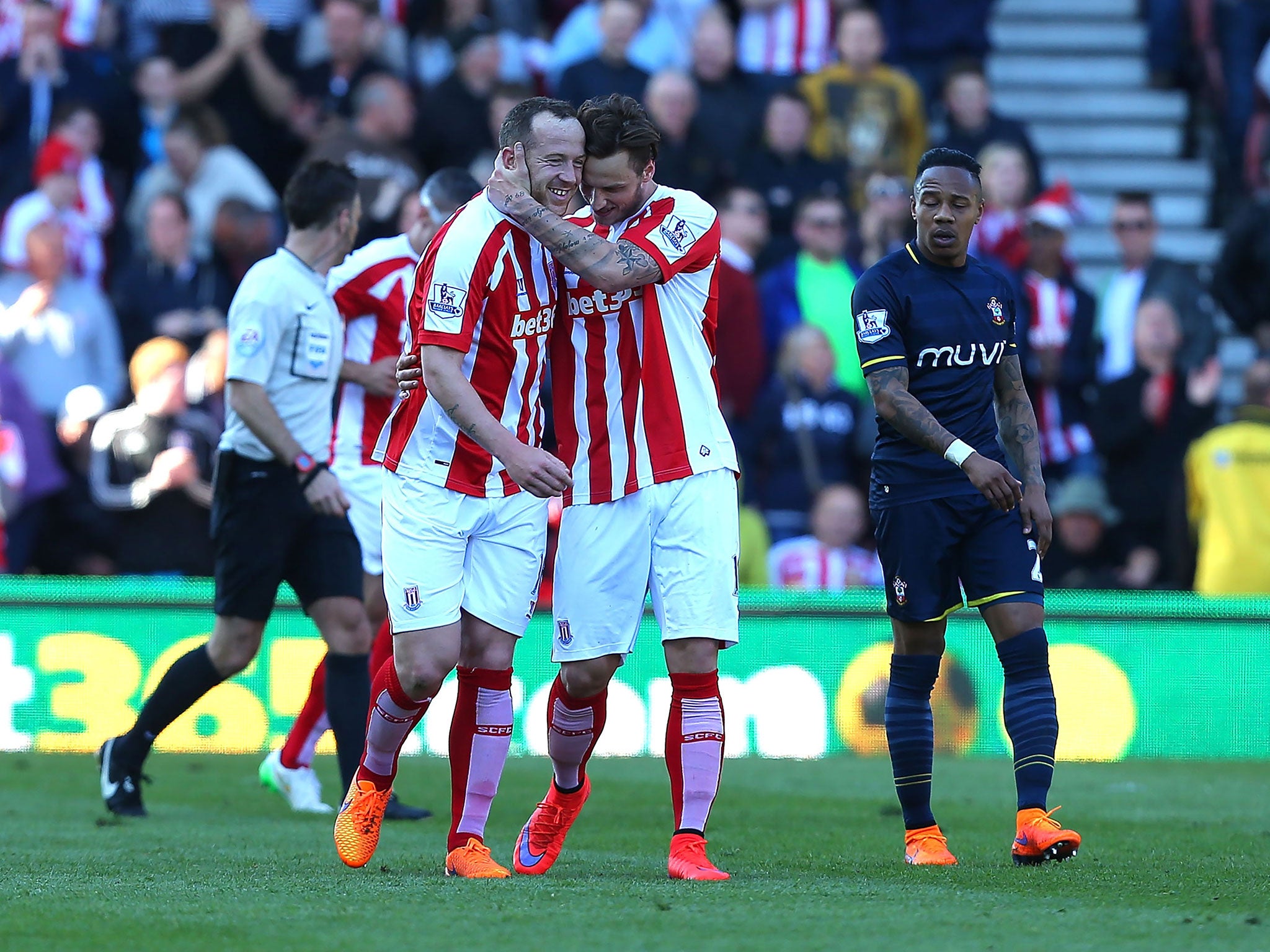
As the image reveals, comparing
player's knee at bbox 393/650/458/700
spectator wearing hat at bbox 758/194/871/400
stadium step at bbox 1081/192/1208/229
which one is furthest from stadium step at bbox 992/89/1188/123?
player's knee at bbox 393/650/458/700

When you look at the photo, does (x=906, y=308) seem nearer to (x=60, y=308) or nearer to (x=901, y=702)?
(x=901, y=702)

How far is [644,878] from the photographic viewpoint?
5.70 m

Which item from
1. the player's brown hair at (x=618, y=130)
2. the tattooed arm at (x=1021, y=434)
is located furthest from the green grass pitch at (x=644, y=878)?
the player's brown hair at (x=618, y=130)

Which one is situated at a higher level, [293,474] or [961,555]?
[293,474]

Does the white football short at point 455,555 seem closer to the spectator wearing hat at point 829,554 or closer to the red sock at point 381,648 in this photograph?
the red sock at point 381,648

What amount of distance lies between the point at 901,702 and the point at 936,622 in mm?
295

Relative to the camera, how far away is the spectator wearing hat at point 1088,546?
12.0 metres

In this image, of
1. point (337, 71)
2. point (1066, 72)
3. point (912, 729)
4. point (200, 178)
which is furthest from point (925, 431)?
point (1066, 72)

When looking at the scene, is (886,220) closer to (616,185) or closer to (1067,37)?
(1067,37)

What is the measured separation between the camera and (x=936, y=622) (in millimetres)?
6254

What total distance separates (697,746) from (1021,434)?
1.59 metres

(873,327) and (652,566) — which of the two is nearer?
(652,566)

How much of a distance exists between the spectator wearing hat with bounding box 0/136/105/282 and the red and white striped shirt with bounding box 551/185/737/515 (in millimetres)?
7463

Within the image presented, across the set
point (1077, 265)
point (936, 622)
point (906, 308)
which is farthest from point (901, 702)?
point (1077, 265)
